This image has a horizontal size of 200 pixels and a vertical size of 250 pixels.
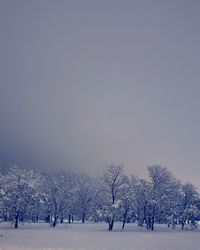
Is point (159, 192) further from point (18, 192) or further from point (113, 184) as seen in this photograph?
point (18, 192)

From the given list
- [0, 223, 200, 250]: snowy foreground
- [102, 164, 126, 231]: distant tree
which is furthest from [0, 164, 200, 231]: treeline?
[0, 223, 200, 250]: snowy foreground

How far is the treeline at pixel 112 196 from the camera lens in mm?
49125

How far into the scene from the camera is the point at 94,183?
2781 inches

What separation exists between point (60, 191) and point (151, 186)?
1423 cm

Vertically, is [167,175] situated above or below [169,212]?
above

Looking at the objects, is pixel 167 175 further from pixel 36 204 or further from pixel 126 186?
pixel 36 204

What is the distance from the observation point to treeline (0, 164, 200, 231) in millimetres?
49125

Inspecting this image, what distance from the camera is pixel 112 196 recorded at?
1964 inches

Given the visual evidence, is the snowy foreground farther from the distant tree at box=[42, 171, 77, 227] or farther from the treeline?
the distant tree at box=[42, 171, 77, 227]

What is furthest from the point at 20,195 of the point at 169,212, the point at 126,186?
the point at 169,212

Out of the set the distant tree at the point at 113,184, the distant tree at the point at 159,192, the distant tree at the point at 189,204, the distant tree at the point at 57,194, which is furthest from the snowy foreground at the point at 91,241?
the distant tree at the point at 189,204

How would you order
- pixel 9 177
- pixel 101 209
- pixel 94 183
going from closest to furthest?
pixel 101 209 → pixel 9 177 → pixel 94 183

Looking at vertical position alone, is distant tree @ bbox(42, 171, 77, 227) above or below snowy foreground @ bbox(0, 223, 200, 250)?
above

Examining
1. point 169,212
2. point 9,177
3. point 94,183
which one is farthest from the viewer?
point 94,183
